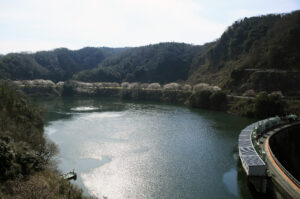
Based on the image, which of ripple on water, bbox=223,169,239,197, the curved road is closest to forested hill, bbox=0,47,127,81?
ripple on water, bbox=223,169,239,197

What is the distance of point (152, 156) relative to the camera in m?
33.6

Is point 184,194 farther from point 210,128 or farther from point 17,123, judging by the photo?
point 210,128

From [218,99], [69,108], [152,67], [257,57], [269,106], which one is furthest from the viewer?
[152,67]

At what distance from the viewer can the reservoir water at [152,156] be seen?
80.7 feet

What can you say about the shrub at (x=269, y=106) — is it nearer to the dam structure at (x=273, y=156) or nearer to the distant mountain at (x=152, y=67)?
the dam structure at (x=273, y=156)

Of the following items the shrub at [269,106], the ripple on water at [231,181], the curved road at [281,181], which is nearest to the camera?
the curved road at [281,181]

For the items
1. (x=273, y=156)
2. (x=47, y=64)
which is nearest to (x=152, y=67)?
(x=47, y=64)

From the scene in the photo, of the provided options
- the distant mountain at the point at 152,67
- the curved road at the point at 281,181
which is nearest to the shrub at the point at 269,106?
the curved road at the point at 281,181

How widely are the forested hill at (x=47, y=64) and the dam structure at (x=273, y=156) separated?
10020 cm

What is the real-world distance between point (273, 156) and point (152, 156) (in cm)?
1534

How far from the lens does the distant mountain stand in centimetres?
13550

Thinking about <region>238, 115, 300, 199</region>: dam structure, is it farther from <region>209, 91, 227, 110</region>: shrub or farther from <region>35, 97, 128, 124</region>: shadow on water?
<region>35, 97, 128, 124</region>: shadow on water

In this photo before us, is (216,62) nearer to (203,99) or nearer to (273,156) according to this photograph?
(203,99)

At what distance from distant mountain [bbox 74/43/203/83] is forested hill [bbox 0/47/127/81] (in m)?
19.0
